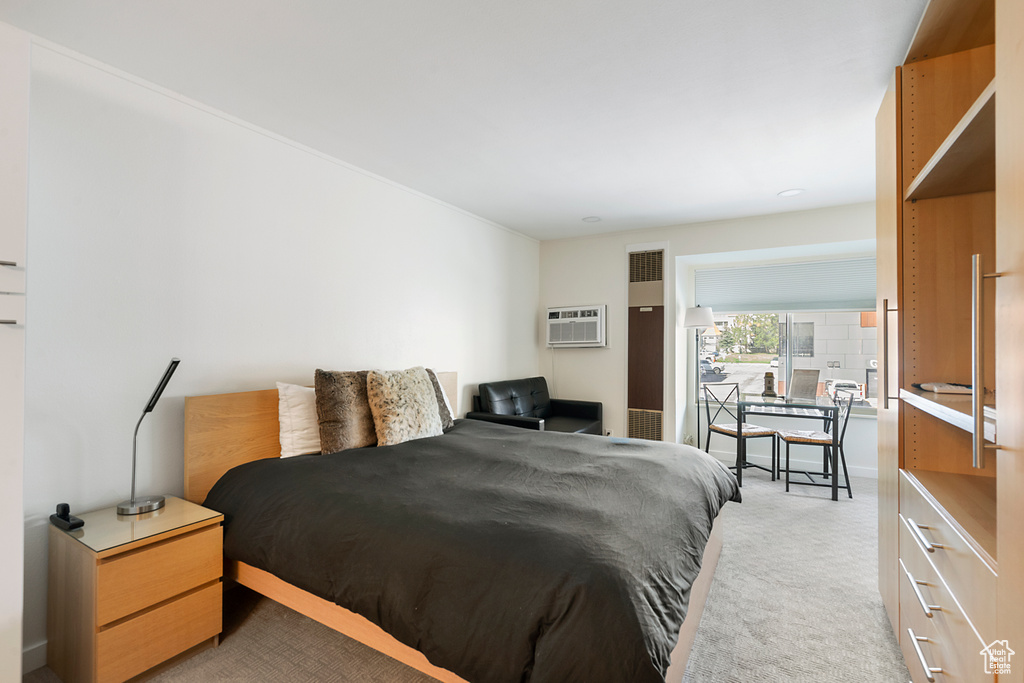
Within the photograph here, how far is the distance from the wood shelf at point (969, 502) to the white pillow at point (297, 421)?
2.70 m

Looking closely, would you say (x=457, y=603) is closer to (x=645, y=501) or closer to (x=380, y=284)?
(x=645, y=501)

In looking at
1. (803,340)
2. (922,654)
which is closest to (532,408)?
(803,340)

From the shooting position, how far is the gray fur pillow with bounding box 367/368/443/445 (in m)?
2.82

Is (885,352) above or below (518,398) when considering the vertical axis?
above

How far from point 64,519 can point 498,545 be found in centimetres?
178

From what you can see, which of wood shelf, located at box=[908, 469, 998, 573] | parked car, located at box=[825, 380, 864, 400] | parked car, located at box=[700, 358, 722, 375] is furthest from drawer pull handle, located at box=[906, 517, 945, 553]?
parked car, located at box=[700, 358, 722, 375]

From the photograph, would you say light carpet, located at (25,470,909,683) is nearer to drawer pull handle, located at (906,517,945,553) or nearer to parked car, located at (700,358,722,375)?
drawer pull handle, located at (906,517,945,553)

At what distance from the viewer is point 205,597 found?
6.53ft

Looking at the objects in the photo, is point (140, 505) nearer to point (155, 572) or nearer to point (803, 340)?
point (155, 572)

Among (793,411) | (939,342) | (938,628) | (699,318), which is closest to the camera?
(938,628)

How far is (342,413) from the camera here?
2.69 meters

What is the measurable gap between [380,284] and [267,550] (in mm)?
2094

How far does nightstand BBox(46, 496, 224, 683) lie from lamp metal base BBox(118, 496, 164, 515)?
0.08ft

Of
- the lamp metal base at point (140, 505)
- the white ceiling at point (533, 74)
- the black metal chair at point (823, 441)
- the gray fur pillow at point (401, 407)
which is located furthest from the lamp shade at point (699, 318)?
the lamp metal base at point (140, 505)
